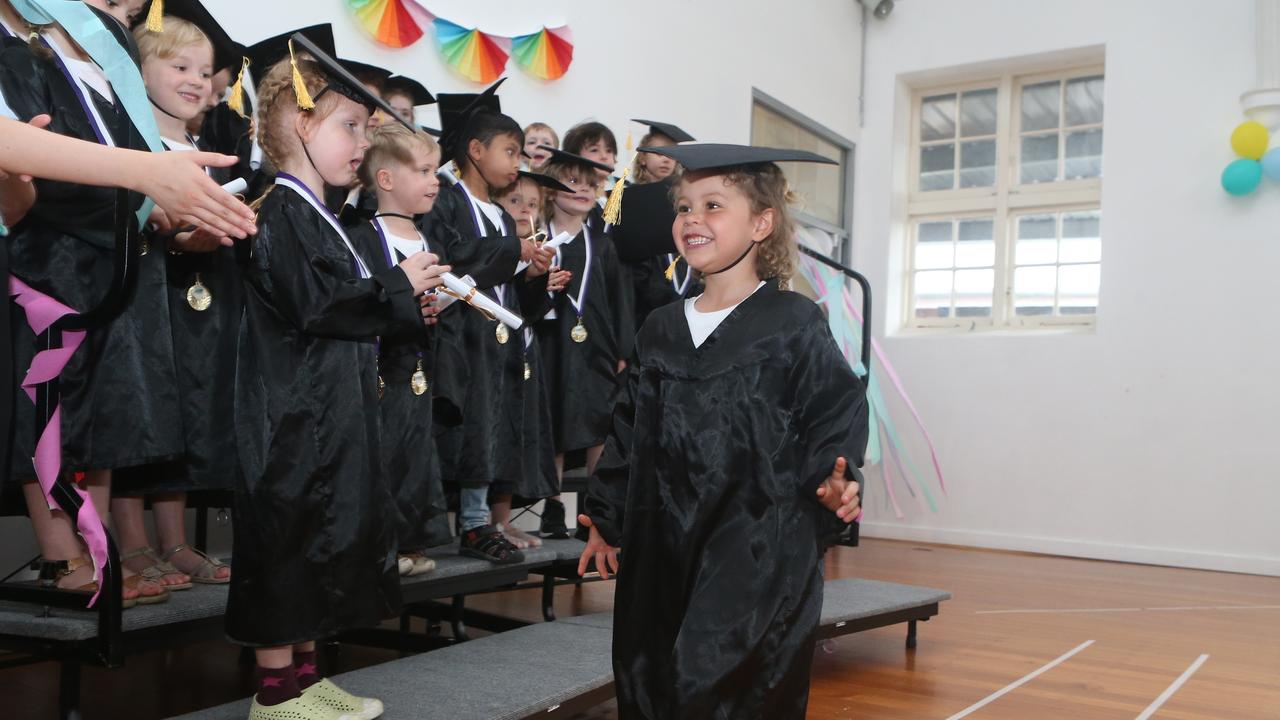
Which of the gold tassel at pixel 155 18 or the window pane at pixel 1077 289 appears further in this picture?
the window pane at pixel 1077 289

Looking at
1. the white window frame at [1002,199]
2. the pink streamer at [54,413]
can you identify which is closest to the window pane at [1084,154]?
the white window frame at [1002,199]

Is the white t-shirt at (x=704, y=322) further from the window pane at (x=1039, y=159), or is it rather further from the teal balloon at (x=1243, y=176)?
the window pane at (x=1039, y=159)

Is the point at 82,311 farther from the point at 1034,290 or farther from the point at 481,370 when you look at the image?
the point at 1034,290

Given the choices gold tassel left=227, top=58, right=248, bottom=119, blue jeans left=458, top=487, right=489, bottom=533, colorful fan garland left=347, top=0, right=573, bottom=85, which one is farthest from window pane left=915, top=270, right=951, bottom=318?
gold tassel left=227, top=58, right=248, bottom=119

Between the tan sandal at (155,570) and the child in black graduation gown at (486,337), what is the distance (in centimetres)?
92

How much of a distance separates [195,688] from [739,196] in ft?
6.83

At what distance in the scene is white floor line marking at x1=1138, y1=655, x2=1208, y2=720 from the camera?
3205 mm

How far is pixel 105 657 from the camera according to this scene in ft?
6.75

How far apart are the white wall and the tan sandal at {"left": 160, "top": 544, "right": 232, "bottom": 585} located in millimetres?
5835

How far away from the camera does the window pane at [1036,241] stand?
7648 mm

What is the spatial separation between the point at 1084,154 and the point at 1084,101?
0.37 metres

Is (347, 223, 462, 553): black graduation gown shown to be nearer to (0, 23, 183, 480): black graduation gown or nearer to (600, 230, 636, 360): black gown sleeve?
(0, 23, 183, 480): black graduation gown

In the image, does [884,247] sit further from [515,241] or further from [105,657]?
[105,657]

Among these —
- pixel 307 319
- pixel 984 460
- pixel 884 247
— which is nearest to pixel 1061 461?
pixel 984 460
